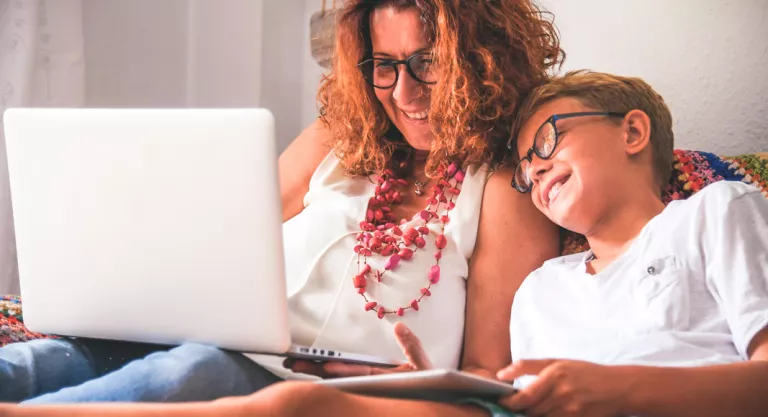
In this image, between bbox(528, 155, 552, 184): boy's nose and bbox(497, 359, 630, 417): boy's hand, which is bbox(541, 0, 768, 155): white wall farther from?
bbox(497, 359, 630, 417): boy's hand

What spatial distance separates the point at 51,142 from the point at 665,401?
→ 76cm

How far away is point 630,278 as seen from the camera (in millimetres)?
977

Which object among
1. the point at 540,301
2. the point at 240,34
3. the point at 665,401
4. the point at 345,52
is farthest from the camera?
the point at 240,34

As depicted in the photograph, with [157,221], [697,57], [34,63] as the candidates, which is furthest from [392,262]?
[34,63]

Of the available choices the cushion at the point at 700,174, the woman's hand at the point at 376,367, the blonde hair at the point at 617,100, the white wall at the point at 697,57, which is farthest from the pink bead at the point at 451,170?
the white wall at the point at 697,57

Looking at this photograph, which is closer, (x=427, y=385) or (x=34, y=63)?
(x=427, y=385)

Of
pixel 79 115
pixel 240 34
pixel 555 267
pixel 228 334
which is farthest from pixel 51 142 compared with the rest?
pixel 240 34

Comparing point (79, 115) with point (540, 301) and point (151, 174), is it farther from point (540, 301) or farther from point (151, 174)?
point (540, 301)

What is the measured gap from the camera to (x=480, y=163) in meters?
1.24

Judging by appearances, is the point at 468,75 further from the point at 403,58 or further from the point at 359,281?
the point at 359,281

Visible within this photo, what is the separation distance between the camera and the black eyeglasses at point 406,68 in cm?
123

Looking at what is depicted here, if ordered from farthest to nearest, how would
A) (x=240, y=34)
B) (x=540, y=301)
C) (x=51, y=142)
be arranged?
(x=240, y=34) < (x=540, y=301) < (x=51, y=142)

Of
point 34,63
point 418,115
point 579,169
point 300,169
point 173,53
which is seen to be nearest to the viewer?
point 579,169

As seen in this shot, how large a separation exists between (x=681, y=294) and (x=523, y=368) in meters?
0.30
